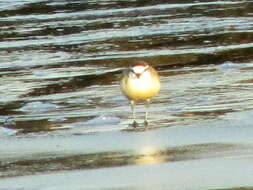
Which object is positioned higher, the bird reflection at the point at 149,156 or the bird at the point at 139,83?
the bird at the point at 139,83

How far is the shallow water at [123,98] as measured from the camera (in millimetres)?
8047

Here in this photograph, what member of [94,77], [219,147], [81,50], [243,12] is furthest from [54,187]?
[243,12]

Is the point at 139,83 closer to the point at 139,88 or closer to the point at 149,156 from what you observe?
the point at 139,88

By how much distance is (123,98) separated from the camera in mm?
11820

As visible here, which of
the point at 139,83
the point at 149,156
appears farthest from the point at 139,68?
the point at 149,156

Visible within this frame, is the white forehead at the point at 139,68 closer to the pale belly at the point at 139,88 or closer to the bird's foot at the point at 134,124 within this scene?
the pale belly at the point at 139,88

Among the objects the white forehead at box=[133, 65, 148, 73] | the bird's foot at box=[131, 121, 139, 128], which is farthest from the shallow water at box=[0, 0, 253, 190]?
the white forehead at box=[133, 65, 148, 73]

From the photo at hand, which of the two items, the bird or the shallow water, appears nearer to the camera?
the shallow water

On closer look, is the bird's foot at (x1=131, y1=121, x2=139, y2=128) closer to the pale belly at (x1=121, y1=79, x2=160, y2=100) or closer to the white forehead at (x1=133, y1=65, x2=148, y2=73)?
the pale belly at (x1=121, y1=79, x2=160, y2=100)

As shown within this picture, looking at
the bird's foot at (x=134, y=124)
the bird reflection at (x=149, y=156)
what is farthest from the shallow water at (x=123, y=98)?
the bird's foot at (x=134, y=124)

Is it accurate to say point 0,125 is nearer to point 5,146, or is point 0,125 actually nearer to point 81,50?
point 5,146

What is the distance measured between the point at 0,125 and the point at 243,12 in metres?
8.92

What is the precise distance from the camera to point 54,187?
7605 millimetres

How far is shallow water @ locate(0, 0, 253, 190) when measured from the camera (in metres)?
8.05
